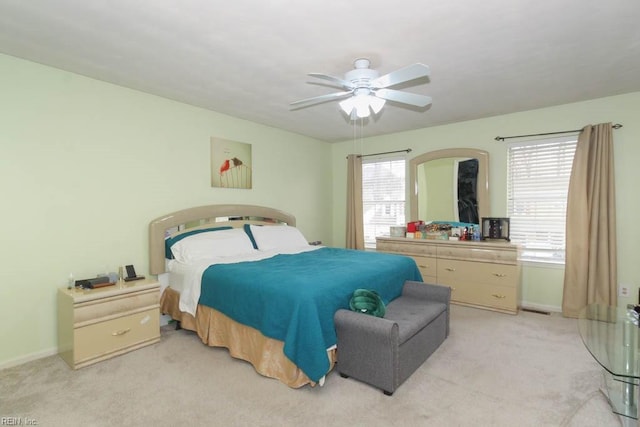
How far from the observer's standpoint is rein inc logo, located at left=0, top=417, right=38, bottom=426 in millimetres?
1917

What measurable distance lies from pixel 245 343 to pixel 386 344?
116 cm

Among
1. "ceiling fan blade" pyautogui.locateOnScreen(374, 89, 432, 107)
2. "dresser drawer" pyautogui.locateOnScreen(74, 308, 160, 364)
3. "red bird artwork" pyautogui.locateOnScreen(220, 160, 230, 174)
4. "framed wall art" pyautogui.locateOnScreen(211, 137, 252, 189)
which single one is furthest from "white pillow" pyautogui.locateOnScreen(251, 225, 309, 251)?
"ceiling fan blade" pyautogui.locateOnScreen(374, 89, 432, 107)

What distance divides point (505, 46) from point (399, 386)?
102 inches

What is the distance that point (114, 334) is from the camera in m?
2.73

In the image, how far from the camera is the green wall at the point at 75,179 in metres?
2.60

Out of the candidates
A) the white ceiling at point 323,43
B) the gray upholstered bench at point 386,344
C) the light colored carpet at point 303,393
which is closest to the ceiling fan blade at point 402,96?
the white ceiling at point 323,43

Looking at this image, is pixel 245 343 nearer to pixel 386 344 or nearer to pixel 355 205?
pixel 386 344

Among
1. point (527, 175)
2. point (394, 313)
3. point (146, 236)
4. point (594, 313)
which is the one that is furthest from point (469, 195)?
point (146, 236)

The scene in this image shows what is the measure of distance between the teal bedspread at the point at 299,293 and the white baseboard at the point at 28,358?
1.30 meters

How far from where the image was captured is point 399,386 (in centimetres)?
228

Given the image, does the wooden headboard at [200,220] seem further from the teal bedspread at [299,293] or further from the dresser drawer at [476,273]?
the dresser drawer at [476,273]

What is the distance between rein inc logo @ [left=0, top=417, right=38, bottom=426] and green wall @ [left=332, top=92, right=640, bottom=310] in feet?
14.2

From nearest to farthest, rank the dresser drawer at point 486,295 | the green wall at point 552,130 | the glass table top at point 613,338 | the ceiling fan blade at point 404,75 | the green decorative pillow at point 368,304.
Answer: the glass table top at point 613,338
the ceiling fan blade at point 404,75
the green decorative pillow at point 368,304
the green wall at point 552,130
the dresser drawer at point 486,295

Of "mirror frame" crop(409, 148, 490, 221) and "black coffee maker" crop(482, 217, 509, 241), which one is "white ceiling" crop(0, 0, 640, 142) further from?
"black coffee maker" crop(482, 217, 509, 241)
